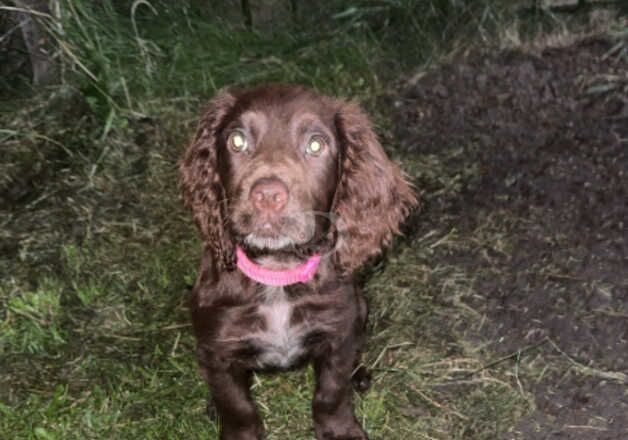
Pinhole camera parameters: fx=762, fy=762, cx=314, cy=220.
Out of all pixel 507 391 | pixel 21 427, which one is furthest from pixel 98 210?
pixel 507 391

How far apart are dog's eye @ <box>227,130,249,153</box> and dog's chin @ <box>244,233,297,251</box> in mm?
302

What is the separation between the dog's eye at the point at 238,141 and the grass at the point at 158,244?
108cm

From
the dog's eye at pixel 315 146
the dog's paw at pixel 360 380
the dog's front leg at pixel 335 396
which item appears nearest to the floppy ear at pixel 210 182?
the dog's eye at pixel 315 146

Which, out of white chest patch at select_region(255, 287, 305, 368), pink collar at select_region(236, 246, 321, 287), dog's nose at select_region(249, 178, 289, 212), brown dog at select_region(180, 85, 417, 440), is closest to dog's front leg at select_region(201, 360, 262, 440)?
brown dog at select_region(180, 85, 417, 440)

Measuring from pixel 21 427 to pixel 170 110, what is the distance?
7.60 ft

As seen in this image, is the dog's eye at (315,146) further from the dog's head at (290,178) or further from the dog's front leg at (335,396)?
the dog's front leg at (335,396)

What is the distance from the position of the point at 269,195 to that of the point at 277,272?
43 centimetres

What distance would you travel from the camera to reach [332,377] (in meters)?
2.60

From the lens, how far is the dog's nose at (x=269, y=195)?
2.06m

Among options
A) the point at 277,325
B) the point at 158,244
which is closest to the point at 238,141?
the point at 277,325

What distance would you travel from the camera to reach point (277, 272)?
2.43m

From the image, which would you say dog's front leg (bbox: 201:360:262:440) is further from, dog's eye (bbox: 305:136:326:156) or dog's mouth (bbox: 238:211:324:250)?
dog's eye (bbox: 305:136:326:156)

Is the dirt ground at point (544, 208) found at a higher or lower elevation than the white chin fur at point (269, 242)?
lower

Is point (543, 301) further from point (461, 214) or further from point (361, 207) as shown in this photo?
point (361, 207)
